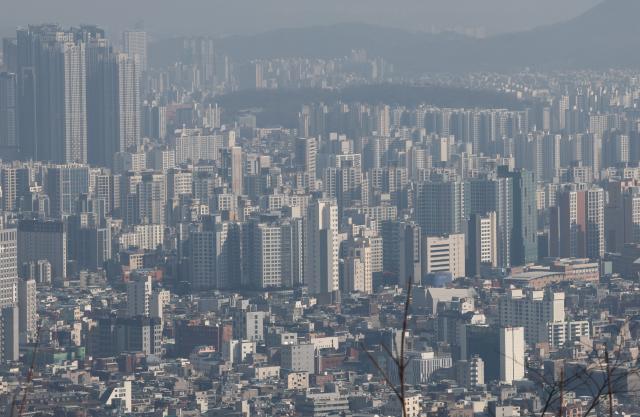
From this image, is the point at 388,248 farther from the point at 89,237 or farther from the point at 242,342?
the point at 242,342

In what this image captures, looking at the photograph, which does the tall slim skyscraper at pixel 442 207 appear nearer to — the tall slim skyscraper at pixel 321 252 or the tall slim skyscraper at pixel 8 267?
the tall slim skyscraper at pixel 321 252

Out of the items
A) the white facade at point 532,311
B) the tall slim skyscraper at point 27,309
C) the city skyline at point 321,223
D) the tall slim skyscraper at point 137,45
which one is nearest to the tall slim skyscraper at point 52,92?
the city skyline at point 321,223

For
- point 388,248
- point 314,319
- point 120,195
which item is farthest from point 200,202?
point 314,319

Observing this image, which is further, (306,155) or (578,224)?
(306,155)

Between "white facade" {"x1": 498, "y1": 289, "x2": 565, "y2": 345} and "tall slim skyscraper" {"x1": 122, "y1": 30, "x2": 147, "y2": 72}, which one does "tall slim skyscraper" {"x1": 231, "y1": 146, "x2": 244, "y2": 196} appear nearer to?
"tall slim skyscraper" {"x1": 122, "y1": 30, "x2": 147, "y2": 72}

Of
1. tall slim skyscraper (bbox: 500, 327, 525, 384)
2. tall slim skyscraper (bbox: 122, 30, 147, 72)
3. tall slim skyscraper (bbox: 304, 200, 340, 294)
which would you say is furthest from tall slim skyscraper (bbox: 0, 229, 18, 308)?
tall slim skyscraper (bbox: 122, 30, 147, 72)

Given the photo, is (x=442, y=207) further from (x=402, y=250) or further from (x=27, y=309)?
(x=27, y=309)

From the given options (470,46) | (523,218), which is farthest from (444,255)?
(470,46)
